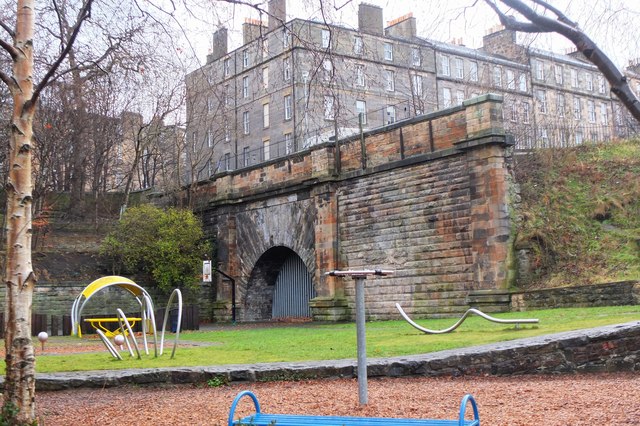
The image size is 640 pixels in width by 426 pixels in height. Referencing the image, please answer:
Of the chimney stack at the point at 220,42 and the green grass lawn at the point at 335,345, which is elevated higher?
the chimney stack at the point at 220,42

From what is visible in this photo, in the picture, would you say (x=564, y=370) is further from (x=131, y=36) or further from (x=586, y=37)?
(x=131, y=36)

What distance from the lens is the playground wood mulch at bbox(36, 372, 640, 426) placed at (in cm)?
693

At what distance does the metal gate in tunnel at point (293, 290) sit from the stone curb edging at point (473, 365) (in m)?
18.7

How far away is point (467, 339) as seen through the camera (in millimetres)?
12992

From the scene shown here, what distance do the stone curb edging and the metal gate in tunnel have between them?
1867cm

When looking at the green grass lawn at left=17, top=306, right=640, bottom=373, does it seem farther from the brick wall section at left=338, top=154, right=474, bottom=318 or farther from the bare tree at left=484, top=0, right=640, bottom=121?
the bare tree at left=484, top=0, right=640, bottom=121

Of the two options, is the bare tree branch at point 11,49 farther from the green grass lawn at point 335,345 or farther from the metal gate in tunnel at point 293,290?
the metal gate in tunnel at point 293,290

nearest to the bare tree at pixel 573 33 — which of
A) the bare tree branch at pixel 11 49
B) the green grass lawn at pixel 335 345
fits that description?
the bare tree branch at pixel 11 49

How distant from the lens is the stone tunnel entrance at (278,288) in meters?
29.2

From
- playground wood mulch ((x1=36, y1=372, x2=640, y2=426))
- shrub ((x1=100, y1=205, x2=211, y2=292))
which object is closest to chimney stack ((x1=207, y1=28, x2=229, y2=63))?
playground wood mulch ((x1=36, y1=372, x2=640, y2=426))

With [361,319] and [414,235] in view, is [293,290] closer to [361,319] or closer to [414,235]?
[414,235]

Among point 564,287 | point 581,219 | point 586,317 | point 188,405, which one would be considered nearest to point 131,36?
point 188,405

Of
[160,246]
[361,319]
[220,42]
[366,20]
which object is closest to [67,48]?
[220,42]

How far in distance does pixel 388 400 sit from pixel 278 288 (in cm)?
2255
